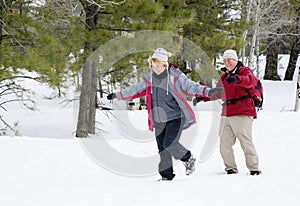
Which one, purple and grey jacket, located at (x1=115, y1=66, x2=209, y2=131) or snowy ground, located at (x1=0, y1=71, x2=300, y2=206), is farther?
purple and grey jacket, located at (x1=115, y1=66, x2=209, y2=131)

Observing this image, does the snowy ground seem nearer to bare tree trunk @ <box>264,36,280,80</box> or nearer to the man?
the man

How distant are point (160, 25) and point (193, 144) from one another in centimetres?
249

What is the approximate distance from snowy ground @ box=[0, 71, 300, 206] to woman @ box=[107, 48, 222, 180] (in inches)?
19.7

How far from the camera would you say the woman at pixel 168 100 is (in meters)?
4.19

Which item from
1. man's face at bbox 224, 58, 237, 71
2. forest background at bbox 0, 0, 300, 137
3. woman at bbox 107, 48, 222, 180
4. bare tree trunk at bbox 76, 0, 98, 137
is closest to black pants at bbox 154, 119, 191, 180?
woman at bbox 107, 48, 222, 180

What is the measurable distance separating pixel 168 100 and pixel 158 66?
0.42 metres

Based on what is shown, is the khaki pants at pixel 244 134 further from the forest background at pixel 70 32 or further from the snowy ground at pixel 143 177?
the forest background at pixel 70 32

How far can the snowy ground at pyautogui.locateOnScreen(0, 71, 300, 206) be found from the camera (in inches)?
135

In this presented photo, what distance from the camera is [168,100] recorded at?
4273 mm

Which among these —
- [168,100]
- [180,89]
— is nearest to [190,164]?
[168,100]

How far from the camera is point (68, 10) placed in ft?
25.4

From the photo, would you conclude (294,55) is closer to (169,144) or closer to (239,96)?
(239,96)

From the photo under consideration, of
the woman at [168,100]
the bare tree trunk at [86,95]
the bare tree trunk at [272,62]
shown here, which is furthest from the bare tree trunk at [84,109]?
the bare tree trunk at [272,62]

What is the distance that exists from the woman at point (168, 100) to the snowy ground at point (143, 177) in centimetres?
50
